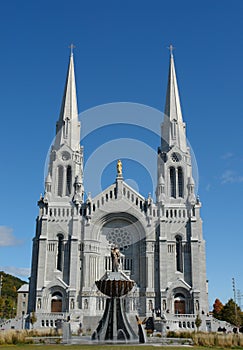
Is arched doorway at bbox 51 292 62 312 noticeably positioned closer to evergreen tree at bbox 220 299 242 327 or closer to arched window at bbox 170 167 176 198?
arched window at bbox 170 167 176 198

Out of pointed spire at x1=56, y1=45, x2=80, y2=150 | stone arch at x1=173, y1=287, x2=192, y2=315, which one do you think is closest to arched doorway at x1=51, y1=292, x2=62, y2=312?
stone arch at x1=173, y1=287, x2=192, y2=315

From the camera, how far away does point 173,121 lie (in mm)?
68312

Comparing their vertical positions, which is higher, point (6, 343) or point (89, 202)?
point (89, 202)

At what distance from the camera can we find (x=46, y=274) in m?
59.7

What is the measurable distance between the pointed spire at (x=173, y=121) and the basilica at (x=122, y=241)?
8.1 inches

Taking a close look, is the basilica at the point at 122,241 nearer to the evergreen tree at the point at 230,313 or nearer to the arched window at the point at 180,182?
the arched window at the point at 180,182

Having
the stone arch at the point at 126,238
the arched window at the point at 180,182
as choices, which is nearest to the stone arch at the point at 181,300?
the stone arch at the point at 126,238

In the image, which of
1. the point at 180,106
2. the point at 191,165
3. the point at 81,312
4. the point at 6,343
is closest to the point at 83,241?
the point at 81,312

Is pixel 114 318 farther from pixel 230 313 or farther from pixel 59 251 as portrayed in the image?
pixel 230 313

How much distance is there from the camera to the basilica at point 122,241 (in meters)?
58.2

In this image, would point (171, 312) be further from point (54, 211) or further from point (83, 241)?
point (54, 211)

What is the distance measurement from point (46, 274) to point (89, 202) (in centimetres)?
1102

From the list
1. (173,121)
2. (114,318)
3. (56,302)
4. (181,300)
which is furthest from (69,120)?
(114,318)

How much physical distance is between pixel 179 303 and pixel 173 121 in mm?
26105
